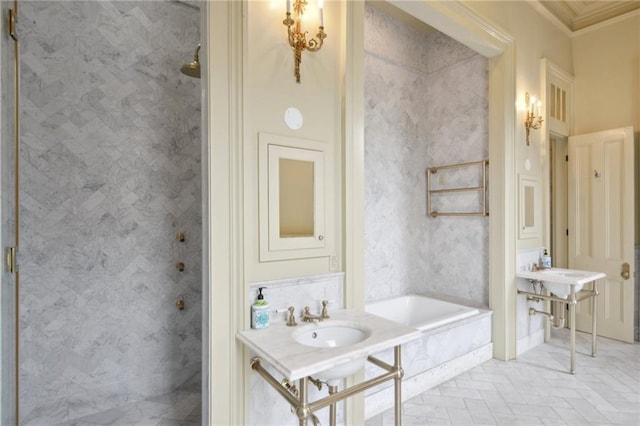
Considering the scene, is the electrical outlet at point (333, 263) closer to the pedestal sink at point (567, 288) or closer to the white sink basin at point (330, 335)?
the white sink basin at point (330, 335)

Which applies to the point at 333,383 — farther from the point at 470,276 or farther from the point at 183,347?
the point at 470,276

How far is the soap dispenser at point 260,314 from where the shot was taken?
158cm

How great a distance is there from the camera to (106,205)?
2404 millimetres

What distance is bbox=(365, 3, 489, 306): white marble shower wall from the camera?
134 inches

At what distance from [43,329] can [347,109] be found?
243 centimetres

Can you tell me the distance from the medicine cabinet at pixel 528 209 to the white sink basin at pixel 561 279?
368 mm

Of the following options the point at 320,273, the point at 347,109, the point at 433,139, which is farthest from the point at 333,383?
the point at 433,139

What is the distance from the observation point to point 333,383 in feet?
5.19

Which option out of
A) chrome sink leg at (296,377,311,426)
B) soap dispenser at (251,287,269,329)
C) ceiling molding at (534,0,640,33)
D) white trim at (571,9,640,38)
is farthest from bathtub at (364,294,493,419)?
white trim at (571,9,640,38)

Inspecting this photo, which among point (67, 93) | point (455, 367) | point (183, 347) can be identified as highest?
point (67, 93)

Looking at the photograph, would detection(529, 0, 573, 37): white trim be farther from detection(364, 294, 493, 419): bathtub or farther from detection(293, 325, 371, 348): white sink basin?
detection(293, 325, 371, 348): white sink basin

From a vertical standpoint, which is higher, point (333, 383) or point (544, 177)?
point (544, 177)

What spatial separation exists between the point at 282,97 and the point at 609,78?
4.07 meters

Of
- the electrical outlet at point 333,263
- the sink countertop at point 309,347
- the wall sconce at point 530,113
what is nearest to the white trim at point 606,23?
the wall sconce at point 530,113
